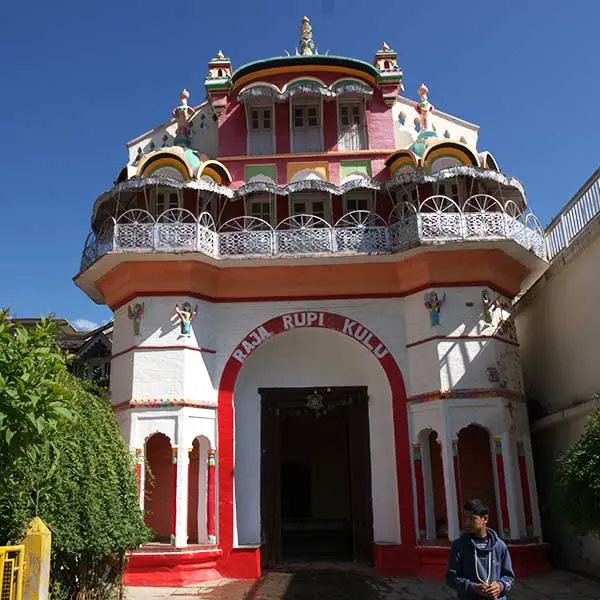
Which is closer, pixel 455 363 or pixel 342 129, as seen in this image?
pixel 455 363

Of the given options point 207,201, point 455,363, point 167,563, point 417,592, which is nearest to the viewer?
point 417,592

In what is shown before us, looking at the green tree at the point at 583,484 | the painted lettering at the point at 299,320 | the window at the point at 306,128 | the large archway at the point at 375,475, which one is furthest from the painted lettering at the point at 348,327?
the green tree at the point at 583,484

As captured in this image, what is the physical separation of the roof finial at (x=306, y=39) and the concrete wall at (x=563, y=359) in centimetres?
875

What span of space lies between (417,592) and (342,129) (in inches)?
427

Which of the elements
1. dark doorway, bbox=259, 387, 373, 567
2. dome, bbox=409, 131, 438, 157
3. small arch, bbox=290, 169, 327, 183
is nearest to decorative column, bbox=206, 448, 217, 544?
dark doorway, bbox=259, 387, 373, 567

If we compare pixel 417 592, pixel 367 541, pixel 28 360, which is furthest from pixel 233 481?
pixel 28 360

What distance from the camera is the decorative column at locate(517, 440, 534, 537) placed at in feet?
45.7

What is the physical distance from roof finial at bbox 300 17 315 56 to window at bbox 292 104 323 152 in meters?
2.19

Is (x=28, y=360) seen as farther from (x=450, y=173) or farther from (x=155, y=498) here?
(x=450, y=173)

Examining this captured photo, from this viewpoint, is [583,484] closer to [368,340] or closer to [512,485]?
[512,485]

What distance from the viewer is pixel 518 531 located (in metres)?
13.7

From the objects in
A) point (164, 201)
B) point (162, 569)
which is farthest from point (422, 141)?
point (162, 569)

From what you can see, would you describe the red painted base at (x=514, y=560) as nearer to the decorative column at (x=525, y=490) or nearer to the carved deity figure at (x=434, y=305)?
the decorative column at (x=525, y=490)

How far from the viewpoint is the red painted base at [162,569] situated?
13188 mm
